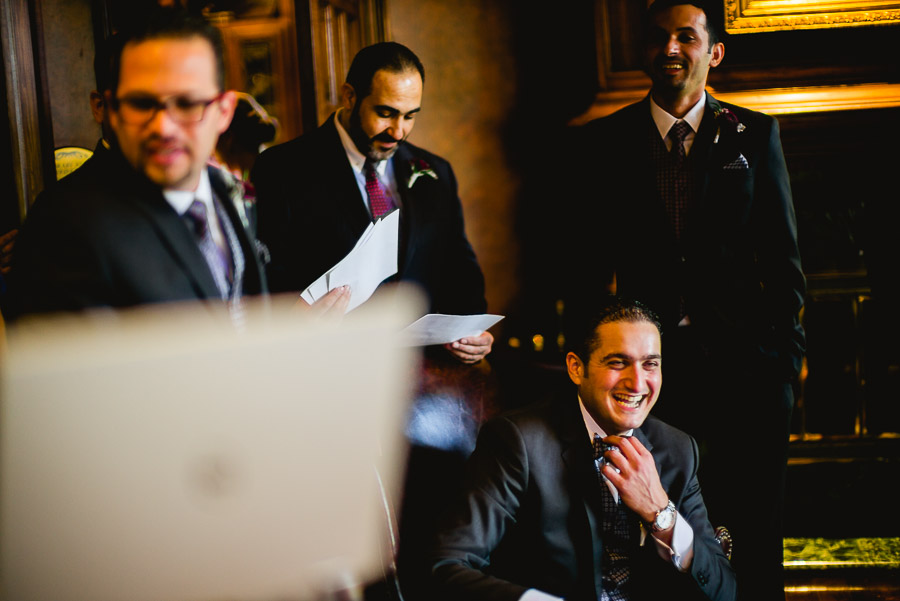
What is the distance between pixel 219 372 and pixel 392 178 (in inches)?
56.1

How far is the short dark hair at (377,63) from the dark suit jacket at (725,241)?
0.56 m

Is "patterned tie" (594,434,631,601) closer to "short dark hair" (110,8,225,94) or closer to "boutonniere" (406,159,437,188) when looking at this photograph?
"boutonniere" (406,159,437,188)

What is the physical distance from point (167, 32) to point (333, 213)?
1.10m

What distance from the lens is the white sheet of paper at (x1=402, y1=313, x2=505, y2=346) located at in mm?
1584

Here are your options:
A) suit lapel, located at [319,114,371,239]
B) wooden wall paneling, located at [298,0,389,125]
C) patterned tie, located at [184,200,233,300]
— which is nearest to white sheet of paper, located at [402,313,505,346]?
suit lapel, located at [319,114,371,239]

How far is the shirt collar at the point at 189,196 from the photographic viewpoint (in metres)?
0.98

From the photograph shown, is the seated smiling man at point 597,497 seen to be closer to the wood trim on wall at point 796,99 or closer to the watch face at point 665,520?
the watch face at point 665,520

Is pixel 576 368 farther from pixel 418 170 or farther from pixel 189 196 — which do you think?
pixel 189 196

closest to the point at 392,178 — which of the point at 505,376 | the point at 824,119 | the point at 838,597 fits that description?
the point at 505,376

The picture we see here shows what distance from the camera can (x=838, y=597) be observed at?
2.62 meters

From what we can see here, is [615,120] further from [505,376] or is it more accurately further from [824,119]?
[824,119]

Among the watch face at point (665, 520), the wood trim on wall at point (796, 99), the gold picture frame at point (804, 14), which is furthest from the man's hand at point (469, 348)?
the gold picture frame at point (804, 14)

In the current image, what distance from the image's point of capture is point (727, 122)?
2.01 m

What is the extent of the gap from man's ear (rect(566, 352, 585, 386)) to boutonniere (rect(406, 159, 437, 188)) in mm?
635
